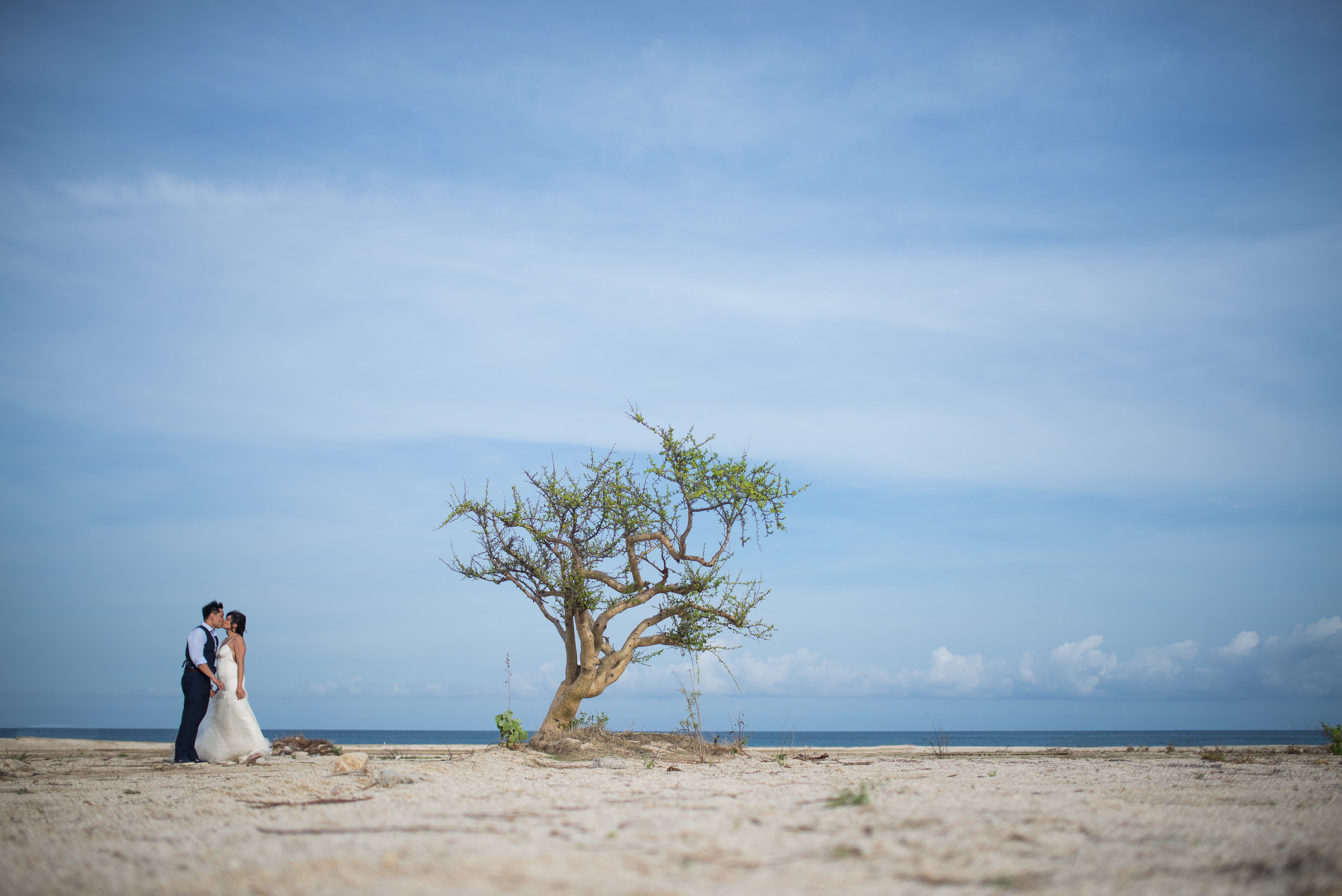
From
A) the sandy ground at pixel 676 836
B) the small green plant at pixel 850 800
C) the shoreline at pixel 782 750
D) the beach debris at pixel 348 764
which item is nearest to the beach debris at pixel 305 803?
the sandy ground at pixel 676 836

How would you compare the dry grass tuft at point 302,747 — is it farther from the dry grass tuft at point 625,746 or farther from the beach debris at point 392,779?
the beach debris at point 392,779

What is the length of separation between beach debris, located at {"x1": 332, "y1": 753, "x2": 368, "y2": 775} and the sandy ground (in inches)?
35.9

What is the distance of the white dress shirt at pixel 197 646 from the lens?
1116cm

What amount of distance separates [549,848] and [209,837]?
230cm

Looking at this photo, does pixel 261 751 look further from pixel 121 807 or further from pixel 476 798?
pixel 476 798

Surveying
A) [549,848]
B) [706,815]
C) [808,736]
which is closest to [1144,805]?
[706,815]

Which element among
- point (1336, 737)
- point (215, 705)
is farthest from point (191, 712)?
point (1336, 737)

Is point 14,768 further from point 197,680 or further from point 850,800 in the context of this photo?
point 850,800

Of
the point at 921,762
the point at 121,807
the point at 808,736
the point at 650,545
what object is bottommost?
the point at 808,736

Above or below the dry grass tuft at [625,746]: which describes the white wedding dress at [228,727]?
above

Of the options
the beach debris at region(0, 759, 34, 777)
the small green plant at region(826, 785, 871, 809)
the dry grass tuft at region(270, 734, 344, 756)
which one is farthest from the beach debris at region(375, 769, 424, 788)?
the dry grass tuft at region(270, 734, 344, 756)

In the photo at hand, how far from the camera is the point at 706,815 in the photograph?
4.79m

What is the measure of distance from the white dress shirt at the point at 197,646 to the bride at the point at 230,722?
22cm

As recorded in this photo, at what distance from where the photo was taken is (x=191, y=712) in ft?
36.9
